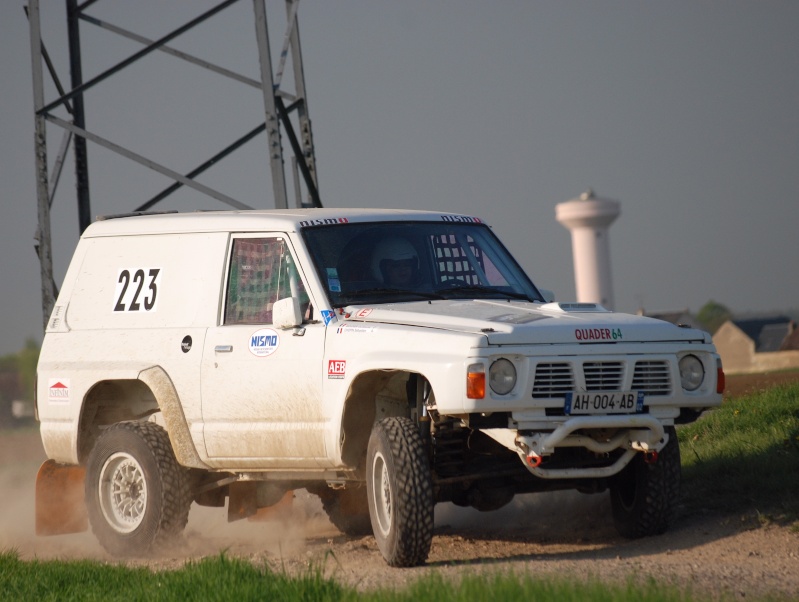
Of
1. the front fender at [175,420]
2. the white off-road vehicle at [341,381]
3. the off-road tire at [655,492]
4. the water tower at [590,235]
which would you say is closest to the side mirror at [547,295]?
the white off-road vehicle at [341,381]

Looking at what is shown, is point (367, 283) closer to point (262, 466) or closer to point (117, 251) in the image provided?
point (262, 466)

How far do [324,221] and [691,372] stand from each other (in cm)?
263

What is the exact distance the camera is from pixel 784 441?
31.6ft

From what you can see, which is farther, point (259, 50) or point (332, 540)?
point (259, 50)

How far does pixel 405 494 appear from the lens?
6.90 meters

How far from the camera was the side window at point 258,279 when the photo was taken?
8250 millimetres

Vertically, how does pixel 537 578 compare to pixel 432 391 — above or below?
below

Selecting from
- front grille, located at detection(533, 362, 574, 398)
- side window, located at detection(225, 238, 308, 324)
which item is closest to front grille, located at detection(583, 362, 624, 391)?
front grille, located at detection(533, 362, 574, 398)

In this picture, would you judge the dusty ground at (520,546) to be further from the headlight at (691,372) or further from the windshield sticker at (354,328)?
the windshield sticker at (354,328)


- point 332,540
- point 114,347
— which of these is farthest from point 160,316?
Result: point 332,540

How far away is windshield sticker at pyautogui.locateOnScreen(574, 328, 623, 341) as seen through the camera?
23.0 ft

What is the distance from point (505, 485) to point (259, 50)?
22.3 ft

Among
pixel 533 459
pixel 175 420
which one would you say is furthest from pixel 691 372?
pixel 175 420

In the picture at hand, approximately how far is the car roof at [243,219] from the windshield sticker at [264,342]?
694 mm
